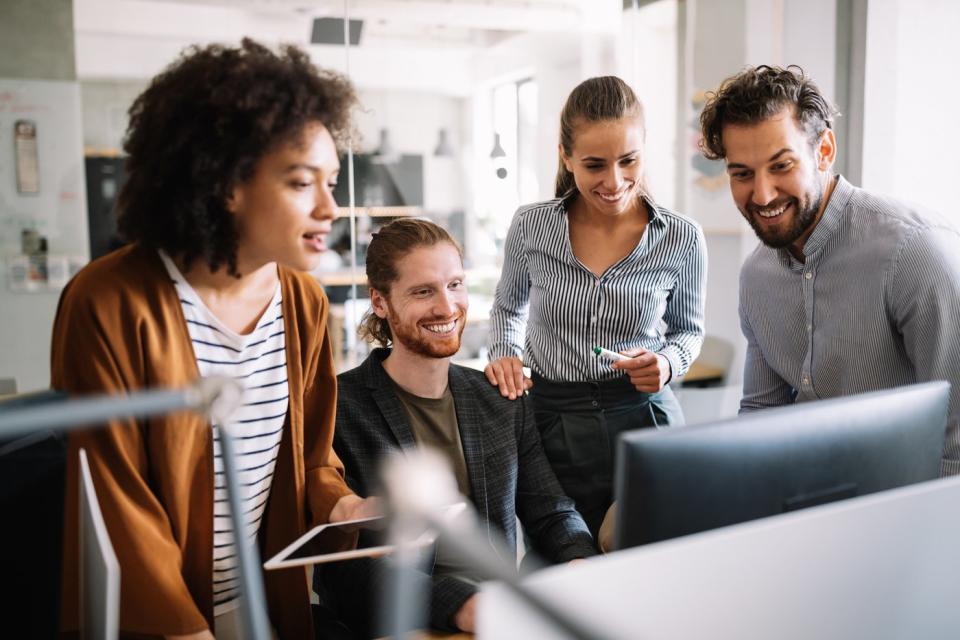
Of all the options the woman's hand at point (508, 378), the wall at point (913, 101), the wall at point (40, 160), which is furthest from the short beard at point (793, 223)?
the wall at point (40, 160)

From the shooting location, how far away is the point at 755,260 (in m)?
1.85

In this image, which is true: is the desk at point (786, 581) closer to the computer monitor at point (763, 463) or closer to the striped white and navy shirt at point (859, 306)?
the computer monitor at point (763, 463)

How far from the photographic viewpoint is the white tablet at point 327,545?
37.8 inches

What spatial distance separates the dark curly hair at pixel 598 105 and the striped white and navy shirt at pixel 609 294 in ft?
0.59

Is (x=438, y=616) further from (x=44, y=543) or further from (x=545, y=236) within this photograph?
(x=545, y=236)

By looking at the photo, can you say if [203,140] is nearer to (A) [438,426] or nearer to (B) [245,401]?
(B) [245,401]

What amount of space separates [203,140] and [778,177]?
3.61 feet

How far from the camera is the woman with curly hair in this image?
3.58 ft

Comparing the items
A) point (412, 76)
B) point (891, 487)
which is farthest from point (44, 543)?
point (412, 76)

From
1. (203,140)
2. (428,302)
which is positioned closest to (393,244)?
(428,302)

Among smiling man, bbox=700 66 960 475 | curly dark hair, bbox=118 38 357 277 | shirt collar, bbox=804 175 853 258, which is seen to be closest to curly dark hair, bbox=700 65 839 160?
smiling man, bbox=700 66 960 475

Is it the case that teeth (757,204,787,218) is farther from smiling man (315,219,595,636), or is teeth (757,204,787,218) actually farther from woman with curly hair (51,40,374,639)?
woman with curly hair (51,40,374,639)

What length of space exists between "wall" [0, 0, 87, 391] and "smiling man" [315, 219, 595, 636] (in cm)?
216

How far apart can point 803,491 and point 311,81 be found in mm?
852
